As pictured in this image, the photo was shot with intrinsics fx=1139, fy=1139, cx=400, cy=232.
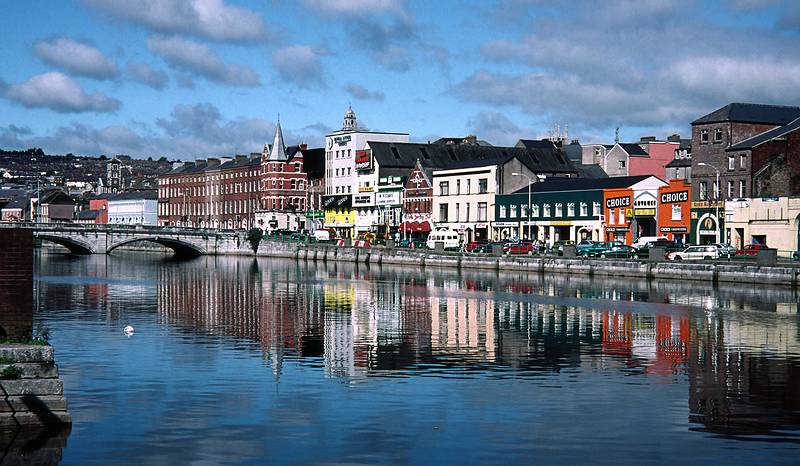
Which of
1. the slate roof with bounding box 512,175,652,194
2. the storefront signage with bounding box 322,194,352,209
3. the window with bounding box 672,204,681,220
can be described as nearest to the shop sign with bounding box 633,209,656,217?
the slate roof with bounding box 512,175,652,194

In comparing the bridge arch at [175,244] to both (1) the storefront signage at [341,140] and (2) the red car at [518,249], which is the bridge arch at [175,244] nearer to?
(1) the storefront signage at [341,140]

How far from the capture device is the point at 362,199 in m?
170

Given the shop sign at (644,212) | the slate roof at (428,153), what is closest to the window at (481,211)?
the slate roof at (428,153)

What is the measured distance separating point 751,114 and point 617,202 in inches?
641

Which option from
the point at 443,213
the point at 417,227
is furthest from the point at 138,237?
the point at 443,213

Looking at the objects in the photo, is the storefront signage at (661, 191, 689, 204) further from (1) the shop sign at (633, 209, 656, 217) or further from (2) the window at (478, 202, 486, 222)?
(2) the window at (478, 202, 486, 222)

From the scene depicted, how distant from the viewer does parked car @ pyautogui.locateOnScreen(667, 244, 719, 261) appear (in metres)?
90.3

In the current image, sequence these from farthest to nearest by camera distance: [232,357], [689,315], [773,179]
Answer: [773,179] < [689,315] < [232,357]

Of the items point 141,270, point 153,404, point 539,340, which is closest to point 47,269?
point 141,270

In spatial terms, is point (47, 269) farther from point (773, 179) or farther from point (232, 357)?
point (232, 357)

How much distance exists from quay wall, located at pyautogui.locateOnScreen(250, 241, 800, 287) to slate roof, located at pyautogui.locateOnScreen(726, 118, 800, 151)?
21853mm

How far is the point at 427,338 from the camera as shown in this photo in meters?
45.0

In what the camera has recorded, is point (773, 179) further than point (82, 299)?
Yes

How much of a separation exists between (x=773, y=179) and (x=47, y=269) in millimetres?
69297
